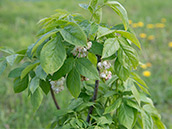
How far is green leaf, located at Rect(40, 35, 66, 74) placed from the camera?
1.00m

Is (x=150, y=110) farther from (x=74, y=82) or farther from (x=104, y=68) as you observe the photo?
(x=74, y=82)

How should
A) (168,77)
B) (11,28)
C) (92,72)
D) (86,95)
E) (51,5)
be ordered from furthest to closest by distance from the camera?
(51,5)
(11,28)
(168,77)
(86,95)
(92,72)

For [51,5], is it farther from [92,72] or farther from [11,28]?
[92,72]

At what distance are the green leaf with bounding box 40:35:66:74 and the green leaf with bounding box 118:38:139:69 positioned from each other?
25 centimetres

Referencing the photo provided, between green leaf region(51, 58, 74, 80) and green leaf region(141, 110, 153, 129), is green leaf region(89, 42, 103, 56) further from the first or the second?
green leaf region(141, 110, 153, 129)

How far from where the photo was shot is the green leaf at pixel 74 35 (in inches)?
39.7

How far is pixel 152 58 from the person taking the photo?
14.3 ft

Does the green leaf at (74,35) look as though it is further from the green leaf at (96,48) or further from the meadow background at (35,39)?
the meadow background at (35,39)

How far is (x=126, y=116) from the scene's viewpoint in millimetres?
1305

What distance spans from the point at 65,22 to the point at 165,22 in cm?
523

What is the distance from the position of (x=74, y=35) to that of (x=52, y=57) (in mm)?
126

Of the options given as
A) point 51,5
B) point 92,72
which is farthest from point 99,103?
point 51,5

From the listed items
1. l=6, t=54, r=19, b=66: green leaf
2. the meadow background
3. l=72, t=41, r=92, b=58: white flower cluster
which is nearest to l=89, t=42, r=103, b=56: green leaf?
A: l=72, t=41, r=92, b=58: white flower cluster

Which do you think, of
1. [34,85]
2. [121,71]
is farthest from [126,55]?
[34,85]
